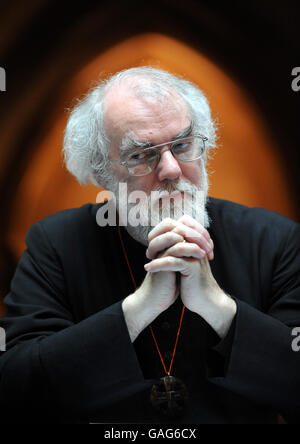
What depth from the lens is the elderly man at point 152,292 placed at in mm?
1663

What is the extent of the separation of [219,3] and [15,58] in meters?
0.99

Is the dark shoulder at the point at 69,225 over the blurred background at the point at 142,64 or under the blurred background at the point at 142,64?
under

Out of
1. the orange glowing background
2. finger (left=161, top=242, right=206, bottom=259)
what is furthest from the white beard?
the orange glowing background

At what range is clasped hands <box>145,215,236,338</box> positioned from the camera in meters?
1.60

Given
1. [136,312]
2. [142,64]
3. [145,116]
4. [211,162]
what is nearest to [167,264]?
[136,312]

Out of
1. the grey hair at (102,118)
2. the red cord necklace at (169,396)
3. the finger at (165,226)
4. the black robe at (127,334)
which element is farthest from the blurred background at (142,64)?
the red cord necklace at (169,396)

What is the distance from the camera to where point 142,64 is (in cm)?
239

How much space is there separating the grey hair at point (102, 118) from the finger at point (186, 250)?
1.91 feet

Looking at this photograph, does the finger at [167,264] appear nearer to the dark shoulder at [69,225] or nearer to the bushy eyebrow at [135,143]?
the bushy eyebrow at [135,143]

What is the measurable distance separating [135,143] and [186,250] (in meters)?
0.52

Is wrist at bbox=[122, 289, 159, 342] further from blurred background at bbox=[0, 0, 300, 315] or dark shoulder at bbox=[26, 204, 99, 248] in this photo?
blurred background at bbox=[0, 0, 300, 315]

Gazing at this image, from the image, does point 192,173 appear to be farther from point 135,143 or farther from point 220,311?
point 220,311

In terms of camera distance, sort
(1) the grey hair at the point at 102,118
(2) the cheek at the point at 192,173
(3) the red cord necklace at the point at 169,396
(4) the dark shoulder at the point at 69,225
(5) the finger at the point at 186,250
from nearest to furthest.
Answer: (5) the finger at the point at 186,250 < (3) the red cord necklace at the point at 169,396 < (2) the cheek at the point at 192,173 < (1) the grey hair at the point at 102,118 < (4) the dark shoulder at the point at 69,225

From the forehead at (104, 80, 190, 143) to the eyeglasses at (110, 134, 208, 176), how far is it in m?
0.04
